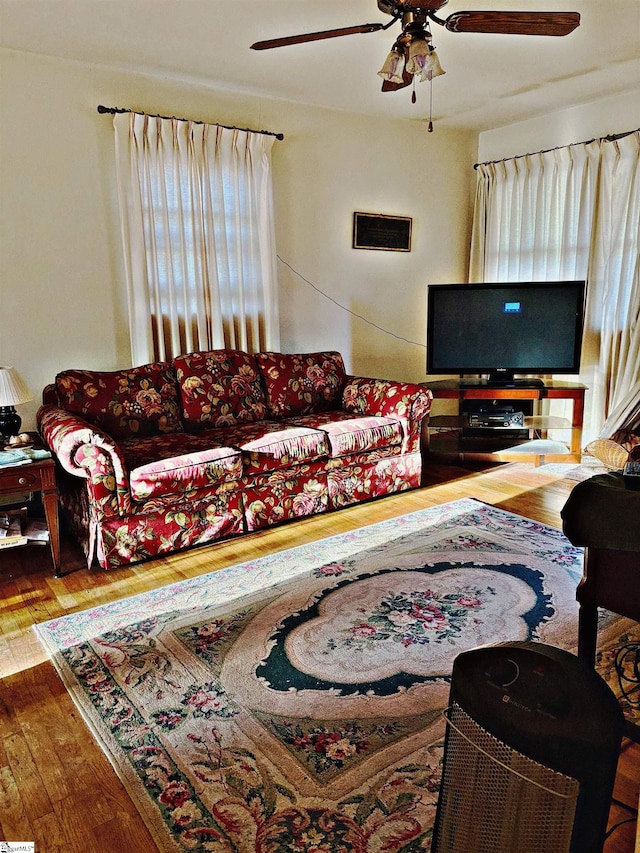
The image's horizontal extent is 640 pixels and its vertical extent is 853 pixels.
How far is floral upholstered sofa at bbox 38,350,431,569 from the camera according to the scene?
9.27 ft

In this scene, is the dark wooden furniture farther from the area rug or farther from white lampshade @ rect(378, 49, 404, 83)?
white lampshade @ rect(378, 49, 404, 83)

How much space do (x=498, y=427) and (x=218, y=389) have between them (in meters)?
2.20

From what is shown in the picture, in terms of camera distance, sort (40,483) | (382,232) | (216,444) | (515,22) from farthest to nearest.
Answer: (382,232) → (216,444) → (40,483) → (515,22)

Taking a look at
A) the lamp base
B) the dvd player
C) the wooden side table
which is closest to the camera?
the wooden side table

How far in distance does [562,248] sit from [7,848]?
4.89m

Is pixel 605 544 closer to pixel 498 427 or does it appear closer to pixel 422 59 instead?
pixel 422 59

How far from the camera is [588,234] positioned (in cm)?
457

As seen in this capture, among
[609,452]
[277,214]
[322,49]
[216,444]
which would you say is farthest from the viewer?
[277,214]

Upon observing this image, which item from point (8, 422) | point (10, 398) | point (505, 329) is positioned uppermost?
point (505, 329)

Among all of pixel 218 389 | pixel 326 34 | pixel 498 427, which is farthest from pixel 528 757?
pixel 498 427

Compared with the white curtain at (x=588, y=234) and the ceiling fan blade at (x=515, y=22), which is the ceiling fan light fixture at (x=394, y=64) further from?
the white curtain at (x=588, y=234)

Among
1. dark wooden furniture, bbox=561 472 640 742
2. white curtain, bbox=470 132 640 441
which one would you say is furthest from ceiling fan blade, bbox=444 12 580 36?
white curtain, bbox=470 132 640 441

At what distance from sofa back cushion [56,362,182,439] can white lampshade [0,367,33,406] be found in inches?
12.2

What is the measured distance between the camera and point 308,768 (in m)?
1.60
